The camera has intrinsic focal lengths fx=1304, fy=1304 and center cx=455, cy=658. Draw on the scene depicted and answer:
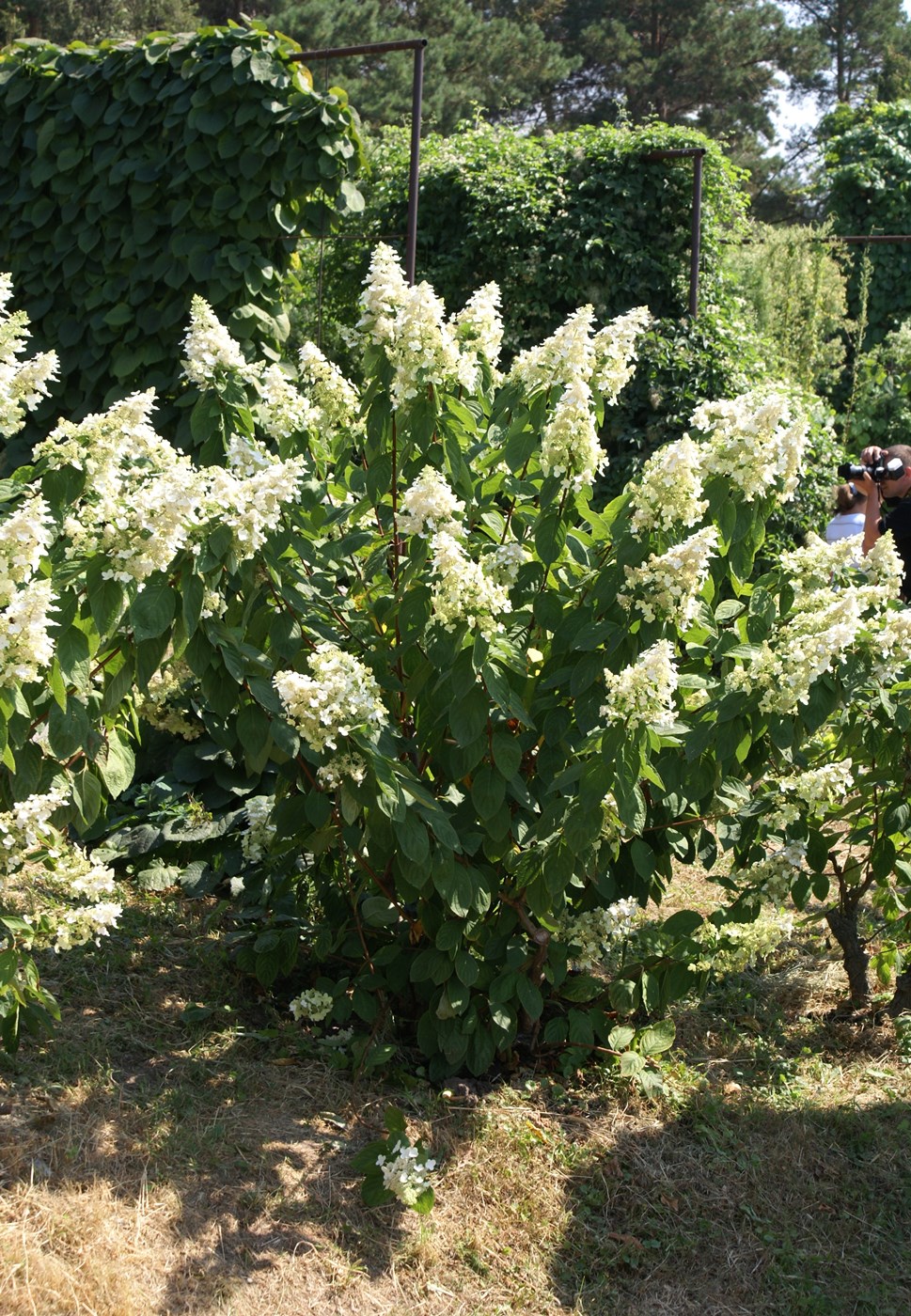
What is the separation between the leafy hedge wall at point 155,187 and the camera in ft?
17.5

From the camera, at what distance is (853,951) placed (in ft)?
12.0

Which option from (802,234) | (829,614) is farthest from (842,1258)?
(802,234)

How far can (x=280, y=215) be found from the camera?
536 centimetres

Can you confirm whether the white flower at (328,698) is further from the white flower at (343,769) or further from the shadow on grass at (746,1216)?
the shadow on grass at (746,1216)

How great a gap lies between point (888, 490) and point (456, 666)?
306 cm

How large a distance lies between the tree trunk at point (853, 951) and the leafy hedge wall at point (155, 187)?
10.8 ft

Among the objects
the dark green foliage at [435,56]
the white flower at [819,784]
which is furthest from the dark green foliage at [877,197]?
the white flower at [819,784]

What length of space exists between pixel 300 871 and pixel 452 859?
2.42 ft

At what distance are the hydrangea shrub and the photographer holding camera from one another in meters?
1.79

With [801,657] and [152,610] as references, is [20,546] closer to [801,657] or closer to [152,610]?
[152,610]

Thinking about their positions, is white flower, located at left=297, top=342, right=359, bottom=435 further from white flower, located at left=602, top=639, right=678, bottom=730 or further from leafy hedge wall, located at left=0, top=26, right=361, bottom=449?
leafy hedge wall, located at left=0, top=26, right=361, bottom=449

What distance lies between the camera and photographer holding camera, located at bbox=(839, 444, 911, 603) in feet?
16.1

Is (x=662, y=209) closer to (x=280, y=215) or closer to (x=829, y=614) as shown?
(x=280, y=215)

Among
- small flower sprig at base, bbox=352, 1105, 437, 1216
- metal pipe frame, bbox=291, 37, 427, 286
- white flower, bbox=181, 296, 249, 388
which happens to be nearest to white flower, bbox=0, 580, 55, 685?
white flower, bbox=181, 296, 249, 388
